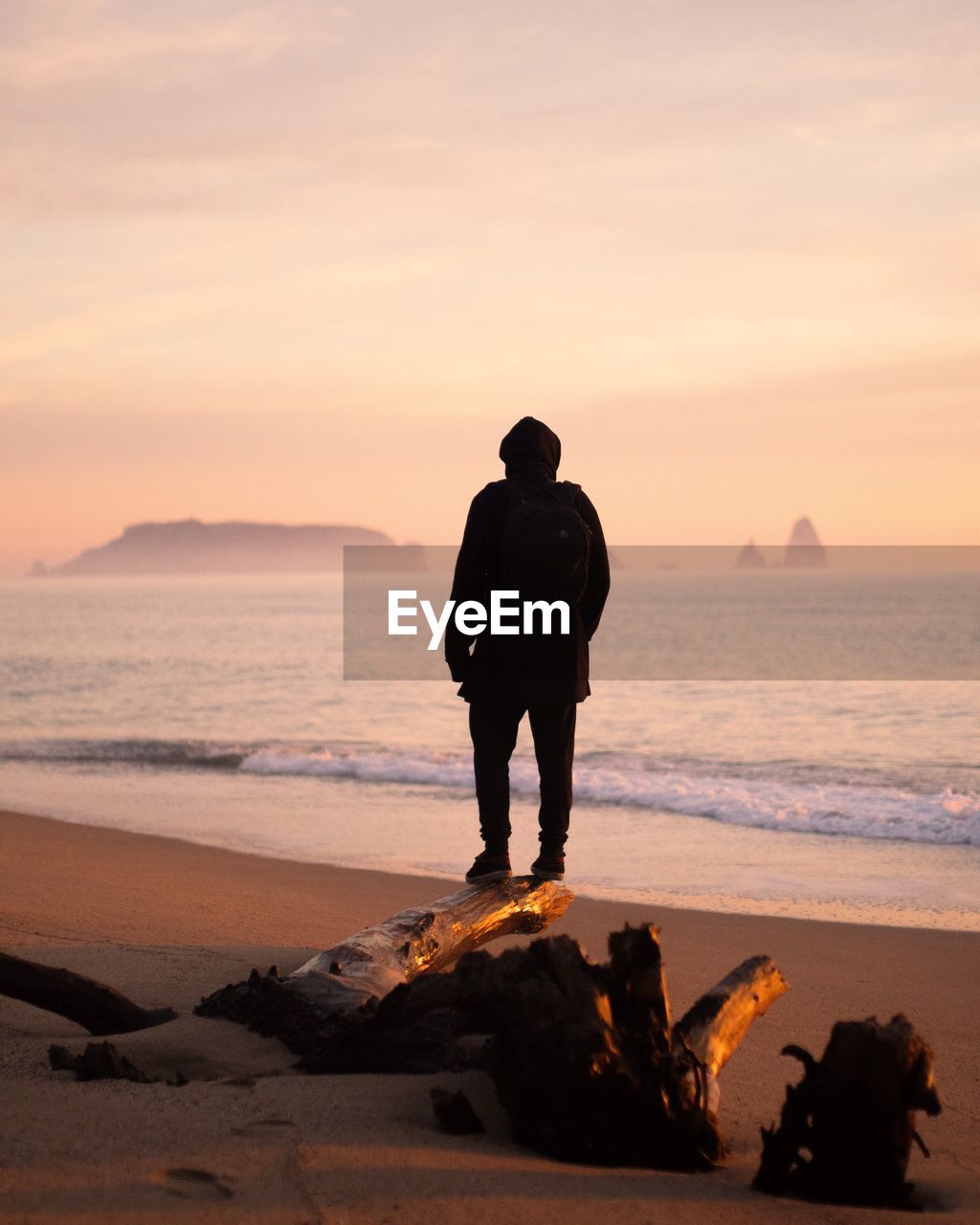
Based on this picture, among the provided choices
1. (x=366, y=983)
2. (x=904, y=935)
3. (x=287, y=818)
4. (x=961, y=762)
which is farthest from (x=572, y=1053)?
(x=961, y=762)

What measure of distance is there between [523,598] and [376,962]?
6.52ft

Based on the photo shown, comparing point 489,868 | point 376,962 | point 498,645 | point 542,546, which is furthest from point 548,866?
point 542,546

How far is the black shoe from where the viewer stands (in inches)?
268

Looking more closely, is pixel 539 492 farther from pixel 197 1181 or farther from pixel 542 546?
pixel 197 1181

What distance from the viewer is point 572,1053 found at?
371 cm

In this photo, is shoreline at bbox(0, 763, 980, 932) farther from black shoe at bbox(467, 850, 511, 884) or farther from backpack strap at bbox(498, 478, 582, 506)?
backpack strap at bbox(498, 478, 582, 506)

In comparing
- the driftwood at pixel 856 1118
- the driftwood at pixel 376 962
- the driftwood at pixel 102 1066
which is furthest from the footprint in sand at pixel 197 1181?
the driftwood at pixel 856 1118

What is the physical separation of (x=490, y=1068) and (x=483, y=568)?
10.2ft

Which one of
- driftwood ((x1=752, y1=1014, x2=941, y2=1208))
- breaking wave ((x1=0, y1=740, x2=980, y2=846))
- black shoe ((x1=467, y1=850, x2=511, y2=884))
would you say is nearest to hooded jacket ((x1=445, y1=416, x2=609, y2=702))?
black shoe ((x1=467, y1=850, x2=511, y2=884))

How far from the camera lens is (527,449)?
680 cm

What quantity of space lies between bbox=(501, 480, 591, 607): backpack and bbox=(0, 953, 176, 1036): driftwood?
2716 millimetres

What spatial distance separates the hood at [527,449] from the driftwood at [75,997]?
324 cm

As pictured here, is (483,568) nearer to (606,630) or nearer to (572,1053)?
(572,1053)

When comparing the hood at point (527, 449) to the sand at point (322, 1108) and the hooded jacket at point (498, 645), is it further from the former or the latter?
the sand at point (322, 1108)
